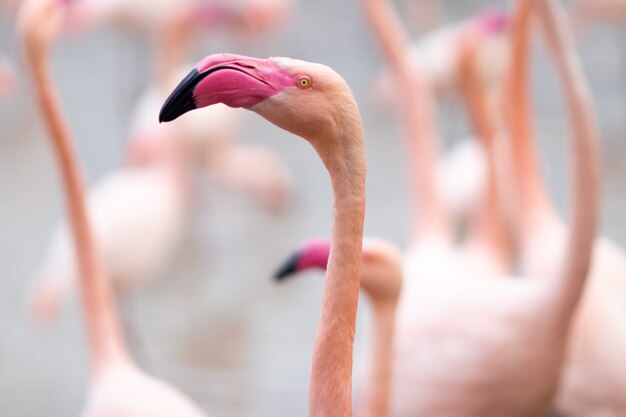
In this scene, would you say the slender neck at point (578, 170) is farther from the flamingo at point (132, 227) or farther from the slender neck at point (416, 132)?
the flamingo at point (132, 227)

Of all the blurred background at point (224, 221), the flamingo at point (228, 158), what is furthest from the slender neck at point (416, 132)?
the flamingo at point (228, 158)

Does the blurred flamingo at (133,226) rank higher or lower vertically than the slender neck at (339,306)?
higher

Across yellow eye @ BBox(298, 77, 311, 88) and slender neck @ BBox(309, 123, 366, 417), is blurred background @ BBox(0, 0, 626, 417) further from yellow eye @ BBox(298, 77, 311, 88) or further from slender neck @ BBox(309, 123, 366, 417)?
yellow eye @ BBox(298, 77, 311, 88)

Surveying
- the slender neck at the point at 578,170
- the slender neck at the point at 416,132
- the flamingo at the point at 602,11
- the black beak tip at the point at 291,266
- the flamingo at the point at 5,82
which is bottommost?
the black beak tip at the point at 291,266

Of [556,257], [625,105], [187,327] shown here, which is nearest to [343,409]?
[556,257]

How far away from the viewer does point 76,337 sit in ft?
16.9

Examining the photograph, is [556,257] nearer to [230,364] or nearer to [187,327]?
[230,364]

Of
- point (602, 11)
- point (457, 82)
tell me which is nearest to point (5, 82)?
point (457, 82)

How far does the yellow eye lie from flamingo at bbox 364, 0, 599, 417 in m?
1.10

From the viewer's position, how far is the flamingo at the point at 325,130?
5.24ft

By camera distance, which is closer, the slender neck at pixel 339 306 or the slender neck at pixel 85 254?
the slender neck at pixel 339 306

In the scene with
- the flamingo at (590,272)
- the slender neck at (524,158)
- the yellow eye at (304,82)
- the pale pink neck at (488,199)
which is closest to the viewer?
the yellow eye at (304,82)

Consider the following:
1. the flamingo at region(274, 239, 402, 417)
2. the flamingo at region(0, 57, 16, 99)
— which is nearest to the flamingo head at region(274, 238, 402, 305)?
the flamingo at region(274, 239, 402, 417)

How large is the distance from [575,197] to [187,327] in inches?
113
